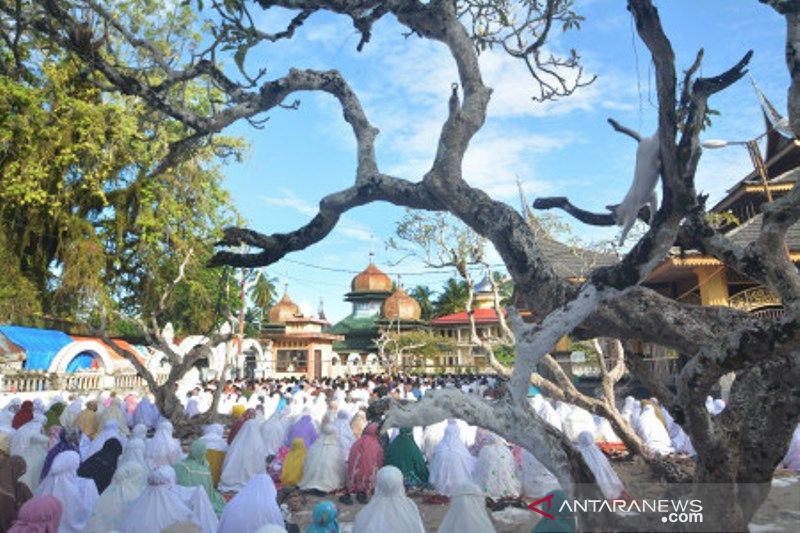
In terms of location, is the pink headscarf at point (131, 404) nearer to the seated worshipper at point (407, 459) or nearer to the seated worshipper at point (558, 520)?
the seated worshipper at point (407, 459)

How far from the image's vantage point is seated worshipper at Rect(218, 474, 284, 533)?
5.70m

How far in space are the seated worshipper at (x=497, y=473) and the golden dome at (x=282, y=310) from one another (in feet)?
125

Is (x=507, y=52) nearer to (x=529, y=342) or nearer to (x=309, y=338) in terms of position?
(x=529, y=342)

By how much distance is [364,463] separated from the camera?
919 centimetres

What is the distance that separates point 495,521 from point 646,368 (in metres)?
3.57

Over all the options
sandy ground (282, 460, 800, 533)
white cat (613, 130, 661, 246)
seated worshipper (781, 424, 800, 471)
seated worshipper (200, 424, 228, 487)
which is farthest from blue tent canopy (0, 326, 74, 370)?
white cat (613, 130, 661, 246)

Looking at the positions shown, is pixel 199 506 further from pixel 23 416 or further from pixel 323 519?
pixel 23 416

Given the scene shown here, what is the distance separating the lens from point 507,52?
632cm

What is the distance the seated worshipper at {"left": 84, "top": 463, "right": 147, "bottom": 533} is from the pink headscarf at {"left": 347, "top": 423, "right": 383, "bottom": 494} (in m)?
3.57

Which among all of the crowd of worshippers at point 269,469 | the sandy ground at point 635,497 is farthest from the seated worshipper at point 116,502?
the sandy ground at point 635,497

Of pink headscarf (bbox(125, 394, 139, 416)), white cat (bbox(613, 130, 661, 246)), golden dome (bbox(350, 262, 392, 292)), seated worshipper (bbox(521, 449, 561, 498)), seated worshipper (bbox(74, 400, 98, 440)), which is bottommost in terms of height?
seated worshipper (bbox(521, 449, 561, 498))

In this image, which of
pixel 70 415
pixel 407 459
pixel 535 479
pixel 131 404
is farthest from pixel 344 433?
pixel 131 404

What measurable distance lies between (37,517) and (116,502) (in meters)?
1.04

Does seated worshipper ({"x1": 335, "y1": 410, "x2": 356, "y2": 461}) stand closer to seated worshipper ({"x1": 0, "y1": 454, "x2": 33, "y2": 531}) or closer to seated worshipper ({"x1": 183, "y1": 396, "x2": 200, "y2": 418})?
seated worshipper ({"x1": 0, "y1": 454, "x2": 33, "y2": 531})
